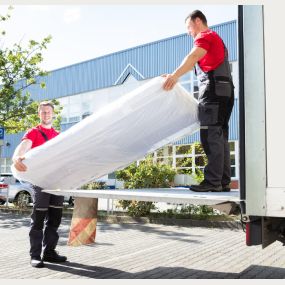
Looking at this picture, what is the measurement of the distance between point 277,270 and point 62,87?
31.6m

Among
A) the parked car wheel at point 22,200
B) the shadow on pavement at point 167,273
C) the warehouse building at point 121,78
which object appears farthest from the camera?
the warehouse building at point 121,78

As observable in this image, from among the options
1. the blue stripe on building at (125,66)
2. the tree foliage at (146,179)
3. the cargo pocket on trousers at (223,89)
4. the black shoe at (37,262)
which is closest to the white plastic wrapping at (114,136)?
the cargo pocket on trousers at (223,89)

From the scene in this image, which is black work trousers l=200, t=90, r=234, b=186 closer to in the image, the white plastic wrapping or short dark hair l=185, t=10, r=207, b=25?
the white plastic wrapping

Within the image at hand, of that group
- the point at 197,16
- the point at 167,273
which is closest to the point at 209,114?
the point at 197,16

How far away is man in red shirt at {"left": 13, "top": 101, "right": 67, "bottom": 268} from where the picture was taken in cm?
Result: 504

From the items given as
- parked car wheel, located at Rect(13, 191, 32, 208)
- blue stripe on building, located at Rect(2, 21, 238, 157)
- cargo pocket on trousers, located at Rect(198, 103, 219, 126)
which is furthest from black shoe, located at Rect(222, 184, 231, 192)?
blue stripe on building, located at Rect(2, 21, 238, 157)

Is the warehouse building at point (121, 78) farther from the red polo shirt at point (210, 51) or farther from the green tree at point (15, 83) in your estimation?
the red polo shirt at point (210, 51)

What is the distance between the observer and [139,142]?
4.68m

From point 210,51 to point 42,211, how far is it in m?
2.68

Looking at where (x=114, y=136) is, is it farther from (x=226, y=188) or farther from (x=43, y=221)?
(x=43, y=221)

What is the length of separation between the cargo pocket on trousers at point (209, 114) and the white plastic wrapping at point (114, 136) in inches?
9.4

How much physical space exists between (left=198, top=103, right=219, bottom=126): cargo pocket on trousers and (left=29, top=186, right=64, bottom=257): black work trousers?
2.08 m

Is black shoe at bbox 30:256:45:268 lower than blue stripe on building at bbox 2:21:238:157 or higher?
lower

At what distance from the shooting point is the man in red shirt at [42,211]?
198 inches
